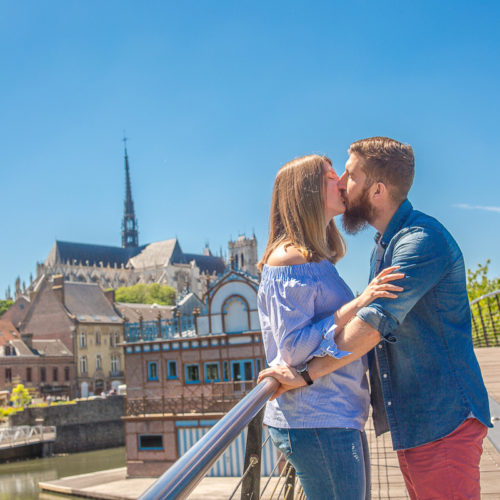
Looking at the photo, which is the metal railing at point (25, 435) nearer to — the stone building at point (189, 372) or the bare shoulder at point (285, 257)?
the stone building at point (189, 372)

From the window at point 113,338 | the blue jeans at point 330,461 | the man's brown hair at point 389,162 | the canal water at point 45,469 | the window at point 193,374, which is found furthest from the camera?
the window at point 113,338

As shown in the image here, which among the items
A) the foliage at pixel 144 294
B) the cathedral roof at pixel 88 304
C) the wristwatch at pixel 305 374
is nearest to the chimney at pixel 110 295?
the cathedral roof at pixel 88 304

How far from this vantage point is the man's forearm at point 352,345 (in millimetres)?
2242

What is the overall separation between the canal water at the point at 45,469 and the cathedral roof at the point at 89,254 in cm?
7928

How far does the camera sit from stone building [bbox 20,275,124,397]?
172 ft

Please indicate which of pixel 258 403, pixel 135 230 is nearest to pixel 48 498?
pixel 258 403

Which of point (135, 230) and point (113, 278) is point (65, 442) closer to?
point (113, 278)

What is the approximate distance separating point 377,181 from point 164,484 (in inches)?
56.5

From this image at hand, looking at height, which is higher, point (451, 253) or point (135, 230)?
point (135, 230)

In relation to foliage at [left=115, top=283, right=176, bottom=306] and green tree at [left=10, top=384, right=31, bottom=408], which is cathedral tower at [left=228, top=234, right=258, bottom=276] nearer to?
foliage at [left=115, top=283, right=176, bottom=306]

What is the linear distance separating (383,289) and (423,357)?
294 mm

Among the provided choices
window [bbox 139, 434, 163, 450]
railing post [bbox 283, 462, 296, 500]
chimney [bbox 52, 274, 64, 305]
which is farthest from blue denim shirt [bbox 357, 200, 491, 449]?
chimney [bbox 52, 274, 64, 305]

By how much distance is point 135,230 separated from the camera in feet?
490

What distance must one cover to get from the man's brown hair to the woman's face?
11 cm
